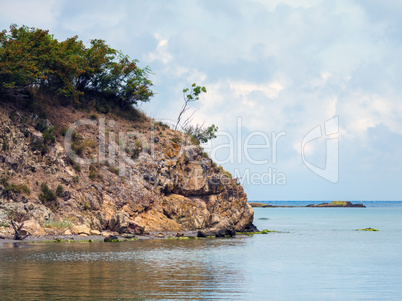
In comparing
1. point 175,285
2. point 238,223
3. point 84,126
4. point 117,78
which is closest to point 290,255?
point 175,285

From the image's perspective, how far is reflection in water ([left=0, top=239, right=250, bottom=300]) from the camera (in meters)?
24.8

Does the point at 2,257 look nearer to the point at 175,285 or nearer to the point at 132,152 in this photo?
the point at 175,285

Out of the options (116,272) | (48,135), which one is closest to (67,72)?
(48,135)

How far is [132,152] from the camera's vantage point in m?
67.4

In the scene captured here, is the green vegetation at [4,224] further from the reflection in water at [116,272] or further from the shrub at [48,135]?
the shrub at [48,135]

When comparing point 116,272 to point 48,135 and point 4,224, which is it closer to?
point 4,224

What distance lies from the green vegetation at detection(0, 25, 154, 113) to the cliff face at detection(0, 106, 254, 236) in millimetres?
3030

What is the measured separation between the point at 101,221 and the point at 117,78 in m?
25.7

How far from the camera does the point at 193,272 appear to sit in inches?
1294

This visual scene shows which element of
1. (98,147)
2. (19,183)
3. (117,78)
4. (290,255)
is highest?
(117,78)

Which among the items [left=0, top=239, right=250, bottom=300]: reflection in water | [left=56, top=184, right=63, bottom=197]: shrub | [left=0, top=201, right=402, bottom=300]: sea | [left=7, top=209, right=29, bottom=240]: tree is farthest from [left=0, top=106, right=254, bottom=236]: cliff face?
[left=0, top=239, right=250, bottom=300]: reflection in water

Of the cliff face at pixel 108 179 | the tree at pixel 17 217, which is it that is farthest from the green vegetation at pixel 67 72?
the tree at pixel 17 217

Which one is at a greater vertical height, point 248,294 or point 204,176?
point 204,176

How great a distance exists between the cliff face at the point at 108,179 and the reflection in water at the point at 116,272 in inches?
361
